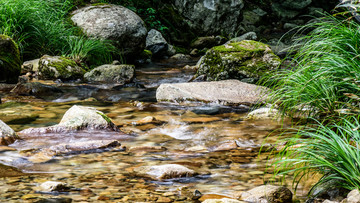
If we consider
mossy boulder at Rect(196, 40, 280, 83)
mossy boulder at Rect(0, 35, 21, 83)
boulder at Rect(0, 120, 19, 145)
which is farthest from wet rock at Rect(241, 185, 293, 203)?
mossy boulder at Rect(0, 35, 21, 83)

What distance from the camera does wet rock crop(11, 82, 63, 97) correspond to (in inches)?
265

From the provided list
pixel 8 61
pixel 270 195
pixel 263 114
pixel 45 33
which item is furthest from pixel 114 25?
pixel 270 195

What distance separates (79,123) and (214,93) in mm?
2845

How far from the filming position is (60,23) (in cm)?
992

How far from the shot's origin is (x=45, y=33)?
30.2ft

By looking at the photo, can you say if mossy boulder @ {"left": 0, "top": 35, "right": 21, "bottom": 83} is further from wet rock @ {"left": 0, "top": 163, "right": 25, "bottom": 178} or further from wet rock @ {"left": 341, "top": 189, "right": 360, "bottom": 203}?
wet rock @ {"left": 341, "top": 189, "right": 360, "bottom": 203}

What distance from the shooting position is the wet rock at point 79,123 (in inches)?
168

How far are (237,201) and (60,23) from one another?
8791mm

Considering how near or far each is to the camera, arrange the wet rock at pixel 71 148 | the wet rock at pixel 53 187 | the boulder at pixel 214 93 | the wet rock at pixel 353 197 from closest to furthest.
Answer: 1. the wet rock at pixel 353 197
2. the wet rock at pixel 53 187
3. the wet rock at pixel 71 148
4. the boulder at pixel 214 93

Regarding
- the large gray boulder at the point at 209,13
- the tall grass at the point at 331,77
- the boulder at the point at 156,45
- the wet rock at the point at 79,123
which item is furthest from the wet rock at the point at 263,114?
the large gray boulder at the point at 209,13

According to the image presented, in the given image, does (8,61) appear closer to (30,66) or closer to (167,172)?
(30,66)

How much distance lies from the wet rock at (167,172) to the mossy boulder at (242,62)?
4.59 metres

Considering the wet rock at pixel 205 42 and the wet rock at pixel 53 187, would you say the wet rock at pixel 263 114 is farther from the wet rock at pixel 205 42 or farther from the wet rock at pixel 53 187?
the wet rock at pixel 205 42

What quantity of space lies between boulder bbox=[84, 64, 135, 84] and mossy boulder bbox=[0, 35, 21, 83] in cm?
160
